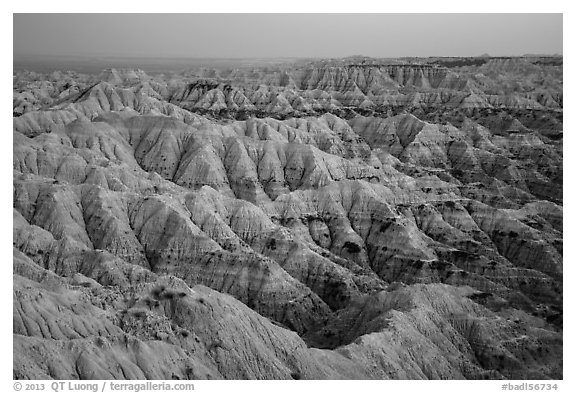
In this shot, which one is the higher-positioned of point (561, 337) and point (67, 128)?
point (67, 128)

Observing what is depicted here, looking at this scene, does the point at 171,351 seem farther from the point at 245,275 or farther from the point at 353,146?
the point at 353,146

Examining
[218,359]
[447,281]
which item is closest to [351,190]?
[447,281]

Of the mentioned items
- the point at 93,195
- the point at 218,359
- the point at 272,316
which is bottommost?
the point at 272,316
